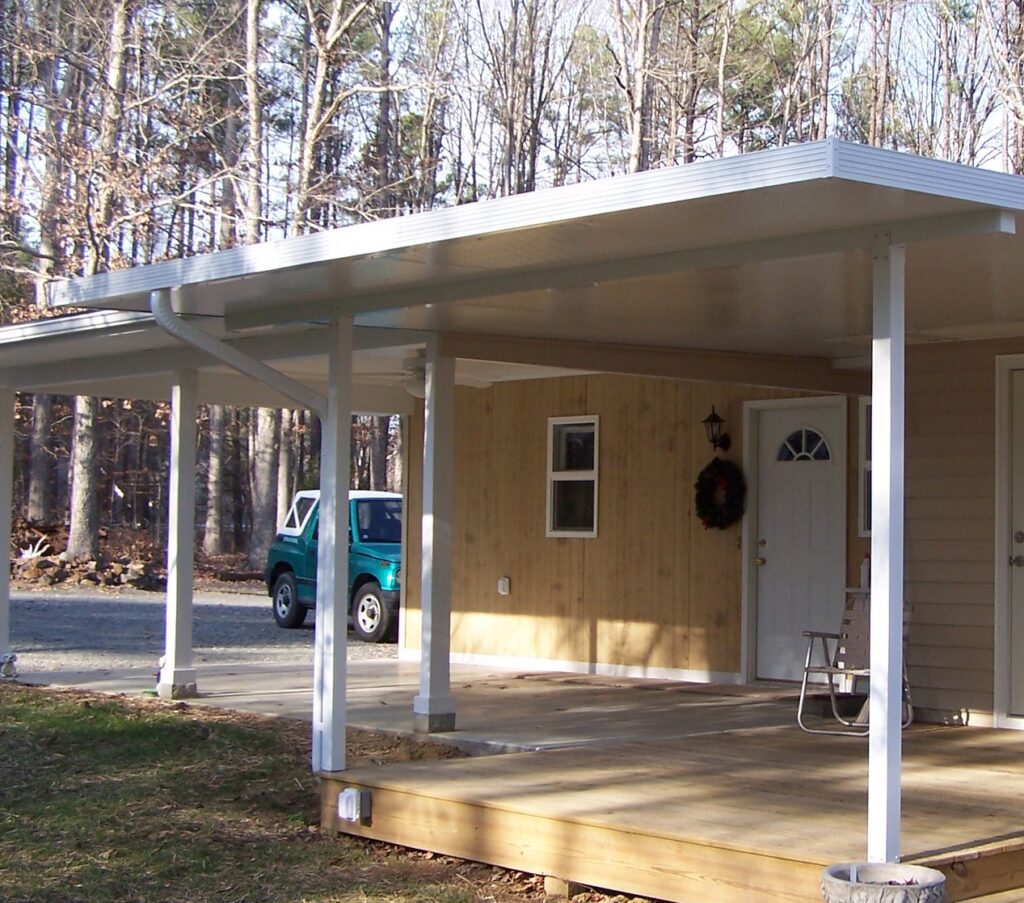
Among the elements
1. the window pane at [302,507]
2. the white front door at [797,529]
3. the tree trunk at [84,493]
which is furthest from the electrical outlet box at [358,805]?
the tree trunk at [84,493]

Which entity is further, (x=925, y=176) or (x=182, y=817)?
(x=182, y=817)

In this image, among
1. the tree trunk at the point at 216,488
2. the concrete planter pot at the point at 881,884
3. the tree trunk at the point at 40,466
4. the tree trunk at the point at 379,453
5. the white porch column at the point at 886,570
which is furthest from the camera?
the tree trunk at the point at 379,453

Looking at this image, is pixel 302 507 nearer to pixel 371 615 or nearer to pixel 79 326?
pixel 371 615

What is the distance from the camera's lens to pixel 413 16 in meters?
22.7

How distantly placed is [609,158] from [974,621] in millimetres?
15433

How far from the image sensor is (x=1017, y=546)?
26.8ft

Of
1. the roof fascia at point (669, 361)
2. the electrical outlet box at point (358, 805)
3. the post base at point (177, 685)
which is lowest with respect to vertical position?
the electrical outlet box at point (358, 805)

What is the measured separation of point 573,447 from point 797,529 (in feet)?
7.38

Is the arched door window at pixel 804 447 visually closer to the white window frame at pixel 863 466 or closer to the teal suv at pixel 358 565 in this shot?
the white window frame at pixel 863 466

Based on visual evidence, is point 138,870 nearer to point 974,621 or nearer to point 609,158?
point 974,621

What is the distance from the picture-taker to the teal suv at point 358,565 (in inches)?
556

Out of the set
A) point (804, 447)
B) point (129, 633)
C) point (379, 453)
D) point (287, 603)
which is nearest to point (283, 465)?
point (379, 453)

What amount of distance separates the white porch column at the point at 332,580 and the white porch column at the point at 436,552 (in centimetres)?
82

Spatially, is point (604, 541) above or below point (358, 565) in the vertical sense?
above
